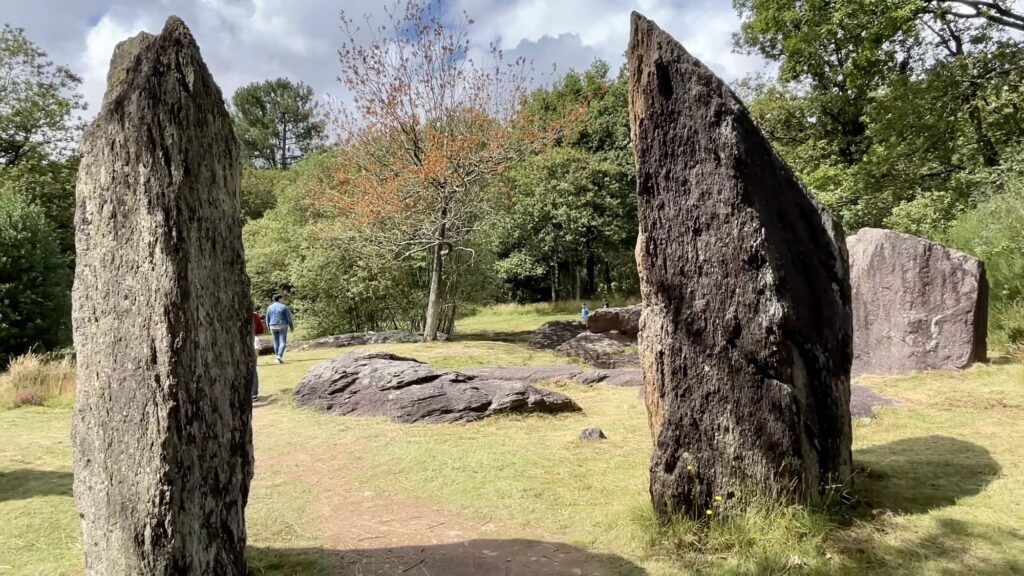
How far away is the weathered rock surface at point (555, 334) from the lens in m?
18.1

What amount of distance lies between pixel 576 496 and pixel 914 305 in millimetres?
6977

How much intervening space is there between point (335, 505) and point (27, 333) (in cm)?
1519

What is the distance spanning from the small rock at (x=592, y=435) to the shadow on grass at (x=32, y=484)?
15.9 feet

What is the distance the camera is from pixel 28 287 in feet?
51.1

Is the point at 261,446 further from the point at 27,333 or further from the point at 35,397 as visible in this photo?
the point at 27,333

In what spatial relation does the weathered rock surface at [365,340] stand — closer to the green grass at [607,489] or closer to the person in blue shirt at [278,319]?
the person in blue shirt at [278,319]

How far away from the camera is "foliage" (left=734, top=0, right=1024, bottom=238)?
15109mm

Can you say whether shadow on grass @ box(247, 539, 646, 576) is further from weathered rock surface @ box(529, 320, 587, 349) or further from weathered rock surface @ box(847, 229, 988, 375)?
weathered rock surface @ box(529, 320, 587, 349)

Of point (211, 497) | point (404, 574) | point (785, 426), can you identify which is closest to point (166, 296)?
point (211, 497)

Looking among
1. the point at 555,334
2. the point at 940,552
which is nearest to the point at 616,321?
the point at 555,334

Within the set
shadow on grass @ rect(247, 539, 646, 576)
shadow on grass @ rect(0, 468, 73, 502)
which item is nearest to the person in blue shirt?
shadow on grass @ rect(0, 468, 73, 502)

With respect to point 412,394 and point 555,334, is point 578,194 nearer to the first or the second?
point 555,334

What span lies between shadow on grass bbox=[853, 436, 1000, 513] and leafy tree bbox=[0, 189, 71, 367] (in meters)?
18.0

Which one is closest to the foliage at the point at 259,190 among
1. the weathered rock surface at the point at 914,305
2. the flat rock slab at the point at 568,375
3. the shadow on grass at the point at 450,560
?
the flat rock slab at the point at 568,375
